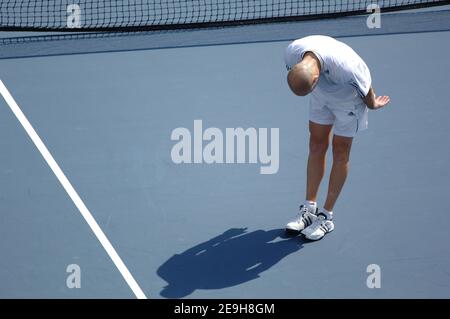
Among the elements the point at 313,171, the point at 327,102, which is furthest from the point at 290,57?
the point at 313,171

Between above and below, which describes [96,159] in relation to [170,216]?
above

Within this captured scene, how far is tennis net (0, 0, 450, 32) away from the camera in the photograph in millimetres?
8211

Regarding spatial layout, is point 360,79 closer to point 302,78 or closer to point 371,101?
point 371,101

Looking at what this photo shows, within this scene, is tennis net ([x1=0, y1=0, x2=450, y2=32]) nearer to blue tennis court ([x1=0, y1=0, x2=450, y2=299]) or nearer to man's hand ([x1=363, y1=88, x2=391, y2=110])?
blue tennis court ([x1=0, y1=0, x2=450, y2=299])

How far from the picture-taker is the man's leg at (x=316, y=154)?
4.98 m

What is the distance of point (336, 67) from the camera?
4.47 meters

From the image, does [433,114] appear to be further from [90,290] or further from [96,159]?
[90,290]

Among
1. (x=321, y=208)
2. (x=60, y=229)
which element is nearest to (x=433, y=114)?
(x=321, y=208)

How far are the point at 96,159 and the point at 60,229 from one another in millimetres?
969

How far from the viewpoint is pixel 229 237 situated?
16.9 ft

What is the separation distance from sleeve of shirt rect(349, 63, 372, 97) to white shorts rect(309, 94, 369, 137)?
17 cm

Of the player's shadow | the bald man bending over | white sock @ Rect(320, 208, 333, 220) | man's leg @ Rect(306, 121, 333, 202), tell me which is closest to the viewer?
the bald man bending over

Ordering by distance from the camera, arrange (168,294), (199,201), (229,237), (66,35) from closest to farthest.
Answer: (168,294) < (229,237) < (199,201) < (66,35)

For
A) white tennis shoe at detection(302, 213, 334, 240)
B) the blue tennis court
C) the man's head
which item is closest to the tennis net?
the blue tennis court
